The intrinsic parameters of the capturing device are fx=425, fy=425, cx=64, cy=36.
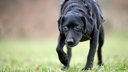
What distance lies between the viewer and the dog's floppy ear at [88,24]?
7.89 m

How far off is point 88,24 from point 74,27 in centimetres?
31

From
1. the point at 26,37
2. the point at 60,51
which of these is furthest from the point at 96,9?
the point at 26,37

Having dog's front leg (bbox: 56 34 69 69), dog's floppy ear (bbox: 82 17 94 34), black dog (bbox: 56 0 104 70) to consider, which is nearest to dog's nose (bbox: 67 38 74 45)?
black dog (bbox: 56 0 104 70)

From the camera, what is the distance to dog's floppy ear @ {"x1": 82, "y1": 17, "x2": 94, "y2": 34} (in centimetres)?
789

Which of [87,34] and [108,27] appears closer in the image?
[87,34]

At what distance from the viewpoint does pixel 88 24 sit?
7949 mm

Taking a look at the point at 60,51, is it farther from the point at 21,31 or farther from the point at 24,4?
the point at 24,4

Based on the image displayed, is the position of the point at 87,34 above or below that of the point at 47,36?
above

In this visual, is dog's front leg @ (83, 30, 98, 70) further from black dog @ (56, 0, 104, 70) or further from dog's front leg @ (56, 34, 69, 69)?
dog's front leg @ (56, 34, 69, 69)

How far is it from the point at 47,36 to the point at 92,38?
19609 millimetres

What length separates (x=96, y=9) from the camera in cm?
864

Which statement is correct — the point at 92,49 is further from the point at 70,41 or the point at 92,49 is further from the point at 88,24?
the point at 70,41

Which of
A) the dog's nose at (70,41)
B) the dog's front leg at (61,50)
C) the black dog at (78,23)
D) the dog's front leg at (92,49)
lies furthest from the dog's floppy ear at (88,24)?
the dog's front leg at (61,50)

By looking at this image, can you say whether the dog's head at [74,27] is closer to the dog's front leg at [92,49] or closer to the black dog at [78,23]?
the black dog at [78,23]
